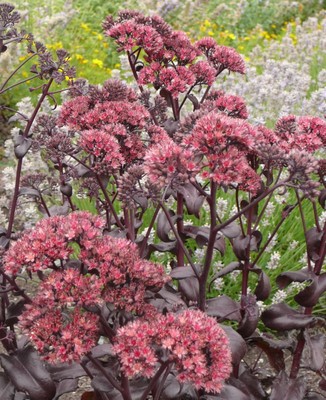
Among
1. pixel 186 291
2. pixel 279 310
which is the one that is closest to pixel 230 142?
pixel 186 291

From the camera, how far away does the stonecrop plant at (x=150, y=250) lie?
1696 millimetres

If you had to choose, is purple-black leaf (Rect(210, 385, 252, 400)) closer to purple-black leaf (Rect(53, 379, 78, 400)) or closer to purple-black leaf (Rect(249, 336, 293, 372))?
purple-black leaf (Rect(249, 336, 293, 372))

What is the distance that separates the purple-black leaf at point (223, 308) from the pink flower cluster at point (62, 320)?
0.62 meters

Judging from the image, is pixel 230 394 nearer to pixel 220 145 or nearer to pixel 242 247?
pixel 242 247

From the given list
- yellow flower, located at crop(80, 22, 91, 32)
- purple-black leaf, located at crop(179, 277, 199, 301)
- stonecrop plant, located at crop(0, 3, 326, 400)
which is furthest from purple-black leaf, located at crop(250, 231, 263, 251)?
yellow flower, located at crop(80, 22, 91, 32)

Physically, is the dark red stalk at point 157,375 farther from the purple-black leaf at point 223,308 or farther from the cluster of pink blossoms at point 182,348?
the purple-black leaf at point 223,308

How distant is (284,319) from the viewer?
242cm

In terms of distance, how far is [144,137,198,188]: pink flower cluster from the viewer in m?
1.79

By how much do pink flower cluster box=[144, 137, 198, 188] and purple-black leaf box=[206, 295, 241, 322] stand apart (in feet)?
2.14

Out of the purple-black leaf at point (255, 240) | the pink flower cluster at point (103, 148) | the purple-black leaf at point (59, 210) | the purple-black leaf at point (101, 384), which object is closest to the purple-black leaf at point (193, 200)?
the purple-black leaf at point (255, 240)

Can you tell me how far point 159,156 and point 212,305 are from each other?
0.73 m

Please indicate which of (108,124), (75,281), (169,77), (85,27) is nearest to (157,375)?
(75,281)

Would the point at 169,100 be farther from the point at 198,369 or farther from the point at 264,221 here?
the point at 198,369

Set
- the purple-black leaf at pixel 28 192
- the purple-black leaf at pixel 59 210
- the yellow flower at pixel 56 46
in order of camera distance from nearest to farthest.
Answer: the purple-black leaf at pixel 28 192, the purple-black leaf at pixel 59 210, the yellow flower at pixel 56 46
